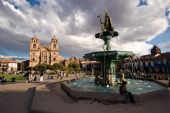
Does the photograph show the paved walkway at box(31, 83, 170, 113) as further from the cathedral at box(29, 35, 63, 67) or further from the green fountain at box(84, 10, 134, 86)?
the cathedral at box(29, 35, 63, 67)

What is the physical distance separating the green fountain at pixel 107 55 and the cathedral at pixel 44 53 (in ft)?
361

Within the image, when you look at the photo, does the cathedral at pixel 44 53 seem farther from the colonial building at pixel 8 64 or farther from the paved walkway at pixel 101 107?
the paved walkway at pixel 101 107

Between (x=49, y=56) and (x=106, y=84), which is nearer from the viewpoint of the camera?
(x=106, y=84)

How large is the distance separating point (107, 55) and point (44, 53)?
115m

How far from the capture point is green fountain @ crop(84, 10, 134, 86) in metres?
18.7

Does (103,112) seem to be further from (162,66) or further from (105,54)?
(162,66)

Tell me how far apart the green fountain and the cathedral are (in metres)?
110

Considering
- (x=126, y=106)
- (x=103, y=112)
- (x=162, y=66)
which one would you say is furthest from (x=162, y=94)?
(x=162, y=66)

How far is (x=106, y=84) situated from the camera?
61.6 feet

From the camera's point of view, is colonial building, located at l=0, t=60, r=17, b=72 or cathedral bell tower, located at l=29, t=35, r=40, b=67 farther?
colonial building, located at l=0, t=60, r=17, b=72

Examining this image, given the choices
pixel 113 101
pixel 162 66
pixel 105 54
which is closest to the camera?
pixel 113 101

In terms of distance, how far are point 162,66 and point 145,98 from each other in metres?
56.2

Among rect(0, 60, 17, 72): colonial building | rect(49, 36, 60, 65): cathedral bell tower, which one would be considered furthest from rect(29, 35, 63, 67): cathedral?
rect(0, 60, 17, 72): colonial building

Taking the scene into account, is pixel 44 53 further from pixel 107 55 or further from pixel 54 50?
pixel 107 55
